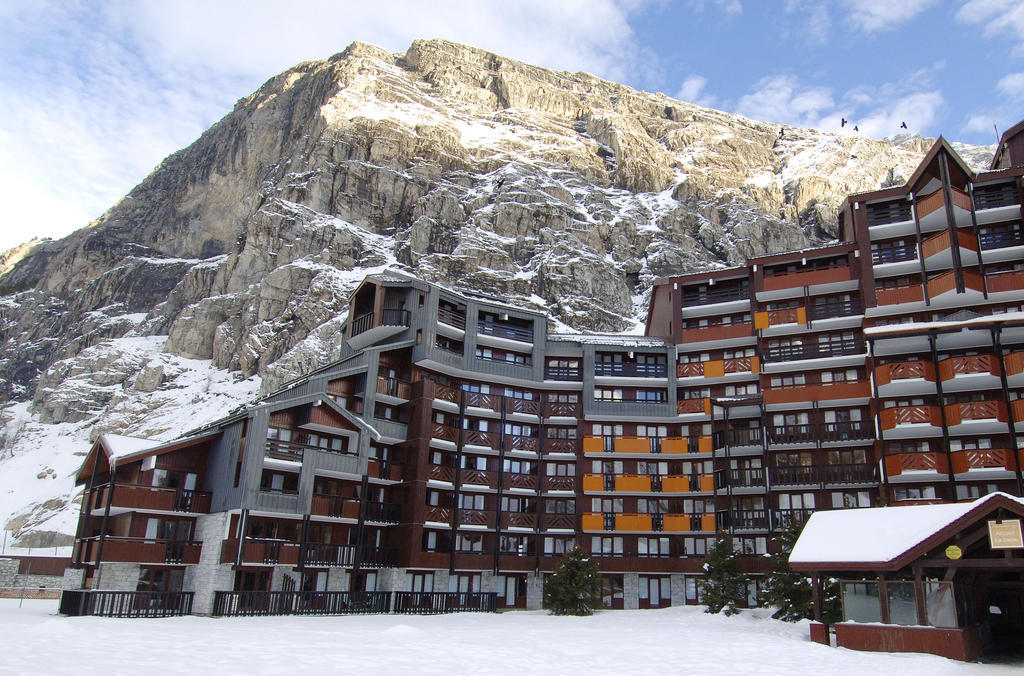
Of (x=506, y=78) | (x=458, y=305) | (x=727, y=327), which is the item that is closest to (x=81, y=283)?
(x=506, y=78)

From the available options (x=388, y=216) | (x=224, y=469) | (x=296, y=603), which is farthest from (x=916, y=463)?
(x=388, y=216)

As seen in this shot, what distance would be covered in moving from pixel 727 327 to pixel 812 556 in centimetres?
3001

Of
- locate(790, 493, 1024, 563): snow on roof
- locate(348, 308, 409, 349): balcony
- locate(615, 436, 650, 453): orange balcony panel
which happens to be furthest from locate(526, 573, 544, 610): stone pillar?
locate(790, 493, 1024, 563): snow on roof

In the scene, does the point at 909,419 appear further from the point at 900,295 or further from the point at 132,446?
the point at 132,446

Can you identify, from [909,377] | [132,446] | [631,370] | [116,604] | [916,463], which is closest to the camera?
[116,604]

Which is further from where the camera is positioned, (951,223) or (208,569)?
(951,223)

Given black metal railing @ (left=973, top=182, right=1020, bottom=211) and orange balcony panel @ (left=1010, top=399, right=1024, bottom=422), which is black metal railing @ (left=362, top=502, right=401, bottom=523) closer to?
orange balcony panel @ (left=1010, top=399, right=1024, bottom=422)

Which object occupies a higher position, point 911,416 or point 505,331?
point 505,331

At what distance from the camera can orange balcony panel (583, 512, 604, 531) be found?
1998 inches

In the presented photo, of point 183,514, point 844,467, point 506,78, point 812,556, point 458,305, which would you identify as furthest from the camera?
point 506,78

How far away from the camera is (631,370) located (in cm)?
5488

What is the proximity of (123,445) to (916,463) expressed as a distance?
4360cm

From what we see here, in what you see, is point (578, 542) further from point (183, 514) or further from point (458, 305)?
point (183, 514)

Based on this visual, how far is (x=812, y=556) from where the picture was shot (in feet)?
82.0
